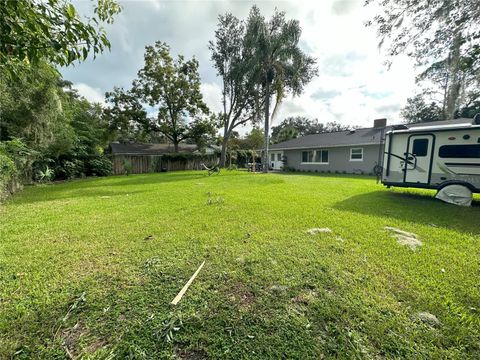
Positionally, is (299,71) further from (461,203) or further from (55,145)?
(55,145)

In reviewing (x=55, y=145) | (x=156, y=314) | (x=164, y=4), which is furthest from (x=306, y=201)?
(x=55, y=145)

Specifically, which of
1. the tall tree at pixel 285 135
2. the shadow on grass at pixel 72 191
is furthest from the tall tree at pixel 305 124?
the shadow on grass at pixel 72 191

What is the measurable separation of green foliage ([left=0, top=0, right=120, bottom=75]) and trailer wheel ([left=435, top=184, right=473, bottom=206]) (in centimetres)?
826

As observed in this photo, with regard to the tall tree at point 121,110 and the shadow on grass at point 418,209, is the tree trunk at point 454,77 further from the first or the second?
the tall tree at point 121,110

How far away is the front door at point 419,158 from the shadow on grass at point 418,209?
67 centimetres

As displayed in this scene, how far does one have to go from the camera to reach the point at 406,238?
3.51 m

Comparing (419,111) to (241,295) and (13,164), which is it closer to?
(241,295)

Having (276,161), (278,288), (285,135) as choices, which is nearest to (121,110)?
(276,161)

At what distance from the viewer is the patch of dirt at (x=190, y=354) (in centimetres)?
148

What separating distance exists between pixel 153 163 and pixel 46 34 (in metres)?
19.3

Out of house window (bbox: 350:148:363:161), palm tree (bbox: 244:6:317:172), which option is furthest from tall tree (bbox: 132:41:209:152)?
house window (bbox: 350:148:363:161)

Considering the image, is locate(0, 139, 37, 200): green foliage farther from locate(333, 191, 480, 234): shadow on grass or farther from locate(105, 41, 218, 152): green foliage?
locate(105, 41, 218, 152): green foliage

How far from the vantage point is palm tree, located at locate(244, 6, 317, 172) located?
519 inches

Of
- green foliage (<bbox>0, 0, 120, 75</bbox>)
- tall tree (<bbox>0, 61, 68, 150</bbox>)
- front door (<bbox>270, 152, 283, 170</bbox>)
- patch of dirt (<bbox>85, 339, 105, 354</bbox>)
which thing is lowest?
patch of dirt (<bbox>85, 339, 105, 354</bbox>)
